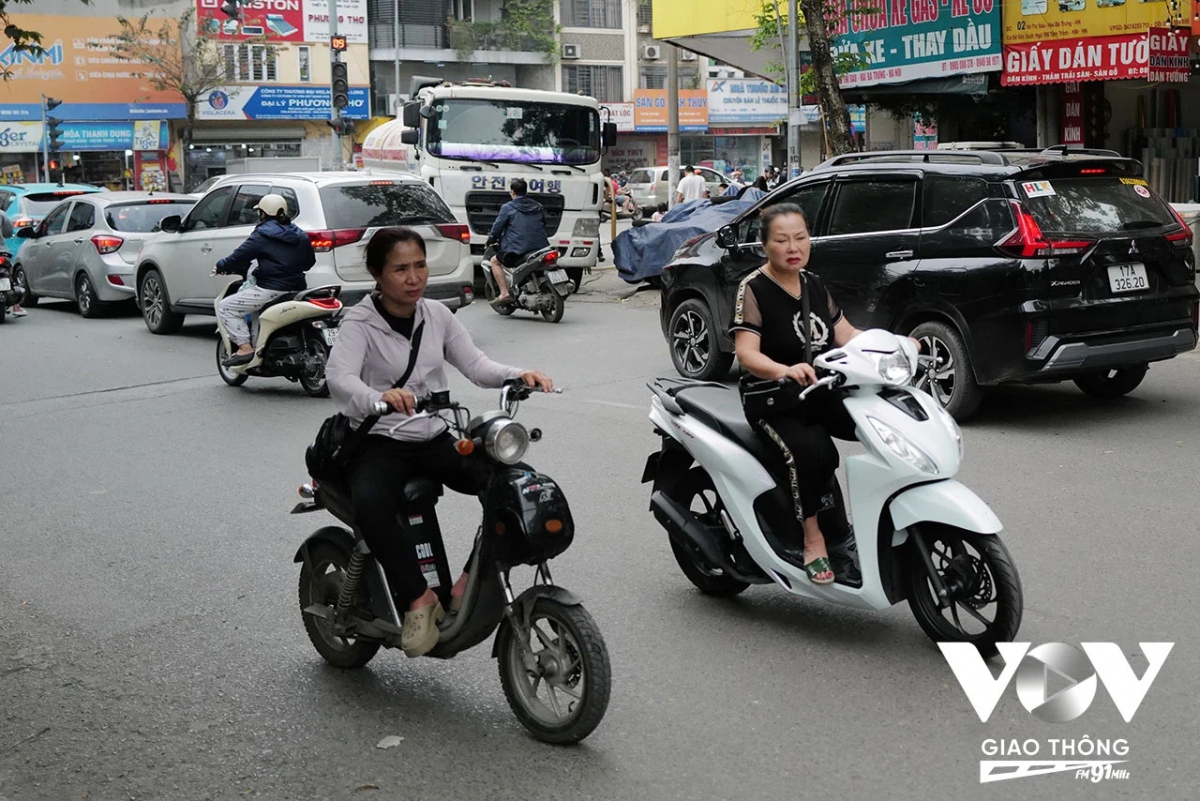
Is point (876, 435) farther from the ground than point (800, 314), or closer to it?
closer to it

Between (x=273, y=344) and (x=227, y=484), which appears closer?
(x=227, y=484)

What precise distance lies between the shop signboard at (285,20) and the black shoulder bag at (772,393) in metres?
50.8

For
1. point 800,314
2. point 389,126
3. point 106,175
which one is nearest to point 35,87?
point 106,175

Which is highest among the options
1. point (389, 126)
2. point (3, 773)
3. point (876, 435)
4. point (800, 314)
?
point (389, 126)

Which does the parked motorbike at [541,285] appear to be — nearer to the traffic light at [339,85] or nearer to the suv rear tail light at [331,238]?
the suv rear tail light at [331,238]

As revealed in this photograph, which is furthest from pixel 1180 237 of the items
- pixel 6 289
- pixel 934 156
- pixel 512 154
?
pixel 6 289

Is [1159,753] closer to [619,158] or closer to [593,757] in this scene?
[593,757]

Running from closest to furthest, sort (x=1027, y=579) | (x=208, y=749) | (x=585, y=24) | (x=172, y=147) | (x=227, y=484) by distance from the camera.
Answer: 1. (x=208, y=749)
2. (x=1027, y=579)
3. (x=227, y=484)
4. (x=172, y=147)
5. (x=585, y=24)

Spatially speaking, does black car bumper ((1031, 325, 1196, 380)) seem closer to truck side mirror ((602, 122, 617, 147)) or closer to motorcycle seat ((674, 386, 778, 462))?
motorcycle seat ((674, 386, 778, 462))

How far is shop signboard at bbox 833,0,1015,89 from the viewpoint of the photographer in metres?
19.0

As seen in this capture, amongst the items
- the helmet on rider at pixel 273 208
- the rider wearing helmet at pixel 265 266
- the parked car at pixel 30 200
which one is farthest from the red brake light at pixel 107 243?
the parked car at pixel 30 200

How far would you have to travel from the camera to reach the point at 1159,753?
13.4 feet

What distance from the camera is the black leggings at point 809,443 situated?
16.8 feet

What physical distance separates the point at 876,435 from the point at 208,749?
8.03ft
